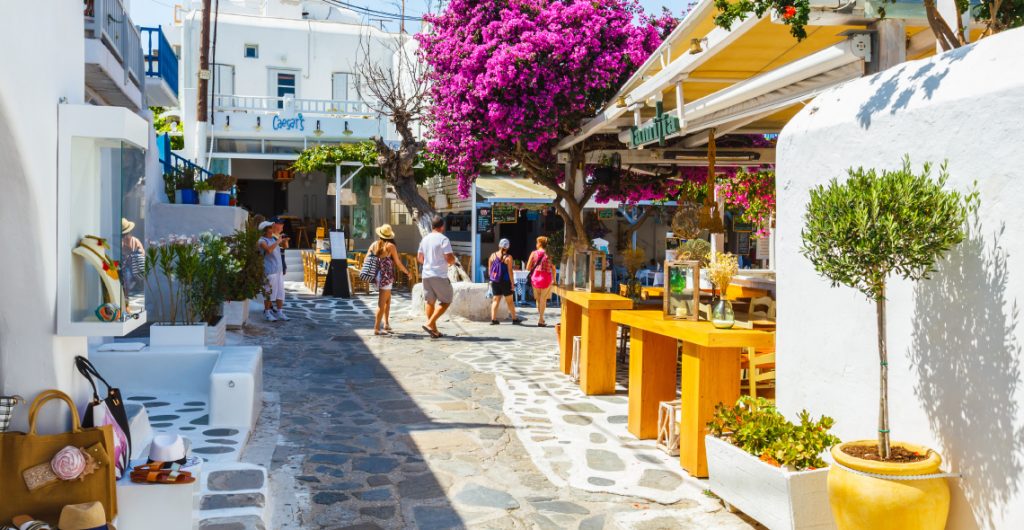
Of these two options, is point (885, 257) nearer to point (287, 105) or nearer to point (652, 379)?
point (652, 379)

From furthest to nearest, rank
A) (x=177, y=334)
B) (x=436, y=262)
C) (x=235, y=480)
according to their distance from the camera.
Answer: (x=436, y=262), (x=177, y=334), (x=235, y=480)

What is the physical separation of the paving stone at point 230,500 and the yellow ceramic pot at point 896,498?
2.93 metres

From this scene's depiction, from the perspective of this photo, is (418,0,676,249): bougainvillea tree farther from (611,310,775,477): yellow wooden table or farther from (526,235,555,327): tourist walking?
(611,310,775,477): yellow wooden table

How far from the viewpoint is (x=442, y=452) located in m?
6.62

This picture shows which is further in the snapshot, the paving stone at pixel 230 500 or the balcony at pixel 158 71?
the balcony at pixel 158 71

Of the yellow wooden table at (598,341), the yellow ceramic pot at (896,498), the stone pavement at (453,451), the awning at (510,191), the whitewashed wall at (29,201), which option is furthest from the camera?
the awning at (510,191)

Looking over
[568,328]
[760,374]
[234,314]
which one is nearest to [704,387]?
[760,374]

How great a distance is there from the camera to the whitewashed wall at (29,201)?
3.45 meters

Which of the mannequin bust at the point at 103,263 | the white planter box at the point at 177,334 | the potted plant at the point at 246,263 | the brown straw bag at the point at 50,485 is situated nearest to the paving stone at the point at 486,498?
the brown straw bag at the point at 50,485

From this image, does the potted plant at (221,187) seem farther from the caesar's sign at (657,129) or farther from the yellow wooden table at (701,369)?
the yellow wooden table at (701,369)

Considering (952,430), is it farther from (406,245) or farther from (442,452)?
(406,245)

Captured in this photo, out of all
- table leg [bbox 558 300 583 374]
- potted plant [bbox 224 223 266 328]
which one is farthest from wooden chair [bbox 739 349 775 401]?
potted plant [bbox 224 223 266 328]

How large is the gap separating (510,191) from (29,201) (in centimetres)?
1820

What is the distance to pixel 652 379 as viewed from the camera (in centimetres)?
696
